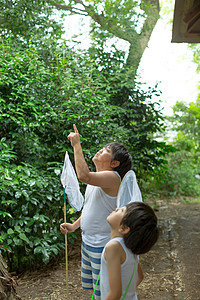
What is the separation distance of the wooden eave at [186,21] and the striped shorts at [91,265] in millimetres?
3113

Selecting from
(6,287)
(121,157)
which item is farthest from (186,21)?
(6,287)

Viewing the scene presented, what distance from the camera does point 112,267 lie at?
1.35 metres

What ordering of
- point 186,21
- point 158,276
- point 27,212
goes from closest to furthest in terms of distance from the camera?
point 27,212, point 158,276, point 186,21

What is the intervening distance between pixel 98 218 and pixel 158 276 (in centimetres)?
189

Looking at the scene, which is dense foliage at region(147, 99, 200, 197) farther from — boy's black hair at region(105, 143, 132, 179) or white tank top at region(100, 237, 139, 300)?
white tank top at region(100, 237, 139, 300)

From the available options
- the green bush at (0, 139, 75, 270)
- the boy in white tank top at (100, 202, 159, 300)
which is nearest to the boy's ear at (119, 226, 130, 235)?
the boy in white tank top at (100, 202, 159, 300)

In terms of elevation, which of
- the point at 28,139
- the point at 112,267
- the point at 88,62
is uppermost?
the point at 88,62

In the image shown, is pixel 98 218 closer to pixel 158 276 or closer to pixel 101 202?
pixel 101 202

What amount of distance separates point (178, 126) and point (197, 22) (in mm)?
6620

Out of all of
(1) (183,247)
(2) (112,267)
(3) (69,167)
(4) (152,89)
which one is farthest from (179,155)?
(2) (112,267)

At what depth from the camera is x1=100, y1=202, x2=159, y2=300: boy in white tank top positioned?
1.35 metres

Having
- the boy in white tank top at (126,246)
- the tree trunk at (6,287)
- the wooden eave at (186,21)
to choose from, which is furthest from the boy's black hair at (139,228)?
the wooden eave at (186,21)

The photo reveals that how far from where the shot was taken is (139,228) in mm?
1366

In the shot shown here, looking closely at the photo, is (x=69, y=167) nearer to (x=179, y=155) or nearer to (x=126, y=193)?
(x=126, y=193)
